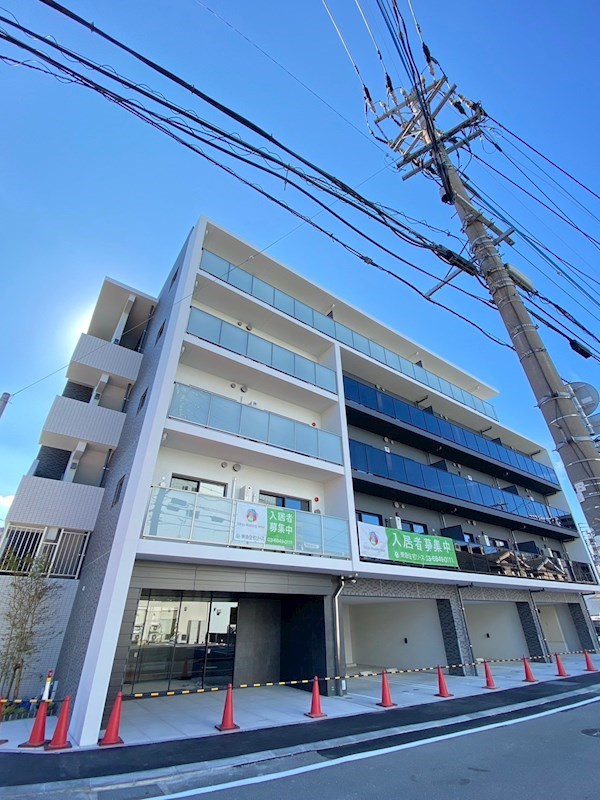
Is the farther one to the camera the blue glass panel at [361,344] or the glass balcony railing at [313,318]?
the blue glass panel at [361,344]

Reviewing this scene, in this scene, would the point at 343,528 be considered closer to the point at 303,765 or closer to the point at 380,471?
the point at 380,471

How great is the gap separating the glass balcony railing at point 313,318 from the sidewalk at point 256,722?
10711 millimetres

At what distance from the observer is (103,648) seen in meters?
6.29

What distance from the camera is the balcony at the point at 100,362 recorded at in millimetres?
12164

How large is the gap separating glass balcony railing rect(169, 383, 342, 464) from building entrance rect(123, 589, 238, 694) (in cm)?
453

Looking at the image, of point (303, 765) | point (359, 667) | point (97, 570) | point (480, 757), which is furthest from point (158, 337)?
point (359, 667)

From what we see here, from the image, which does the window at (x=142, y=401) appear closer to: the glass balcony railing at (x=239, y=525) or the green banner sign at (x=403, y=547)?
the glass balcony railing at (x=239, y=525)

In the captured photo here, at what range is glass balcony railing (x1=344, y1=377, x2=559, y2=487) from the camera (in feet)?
46.4

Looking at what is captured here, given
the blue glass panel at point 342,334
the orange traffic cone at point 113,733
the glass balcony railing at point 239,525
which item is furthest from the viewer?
the blue glass panel at point 342,334

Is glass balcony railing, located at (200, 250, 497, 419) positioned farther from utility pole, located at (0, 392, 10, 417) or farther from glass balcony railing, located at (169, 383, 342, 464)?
utility pole, located at (0, 392, 10, 417)

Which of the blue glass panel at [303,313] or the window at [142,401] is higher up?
the blue glass panel at [303,313]

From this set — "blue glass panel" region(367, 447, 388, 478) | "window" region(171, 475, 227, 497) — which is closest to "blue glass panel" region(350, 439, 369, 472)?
"blue glass panel" region(367, 447, 388, 478)

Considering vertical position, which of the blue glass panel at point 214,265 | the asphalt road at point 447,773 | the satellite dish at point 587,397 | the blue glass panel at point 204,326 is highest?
the blue glass panel at point 214,265

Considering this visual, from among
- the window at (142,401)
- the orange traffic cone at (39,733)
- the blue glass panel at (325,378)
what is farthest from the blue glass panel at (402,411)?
the orange traffic cone at (39,733)
